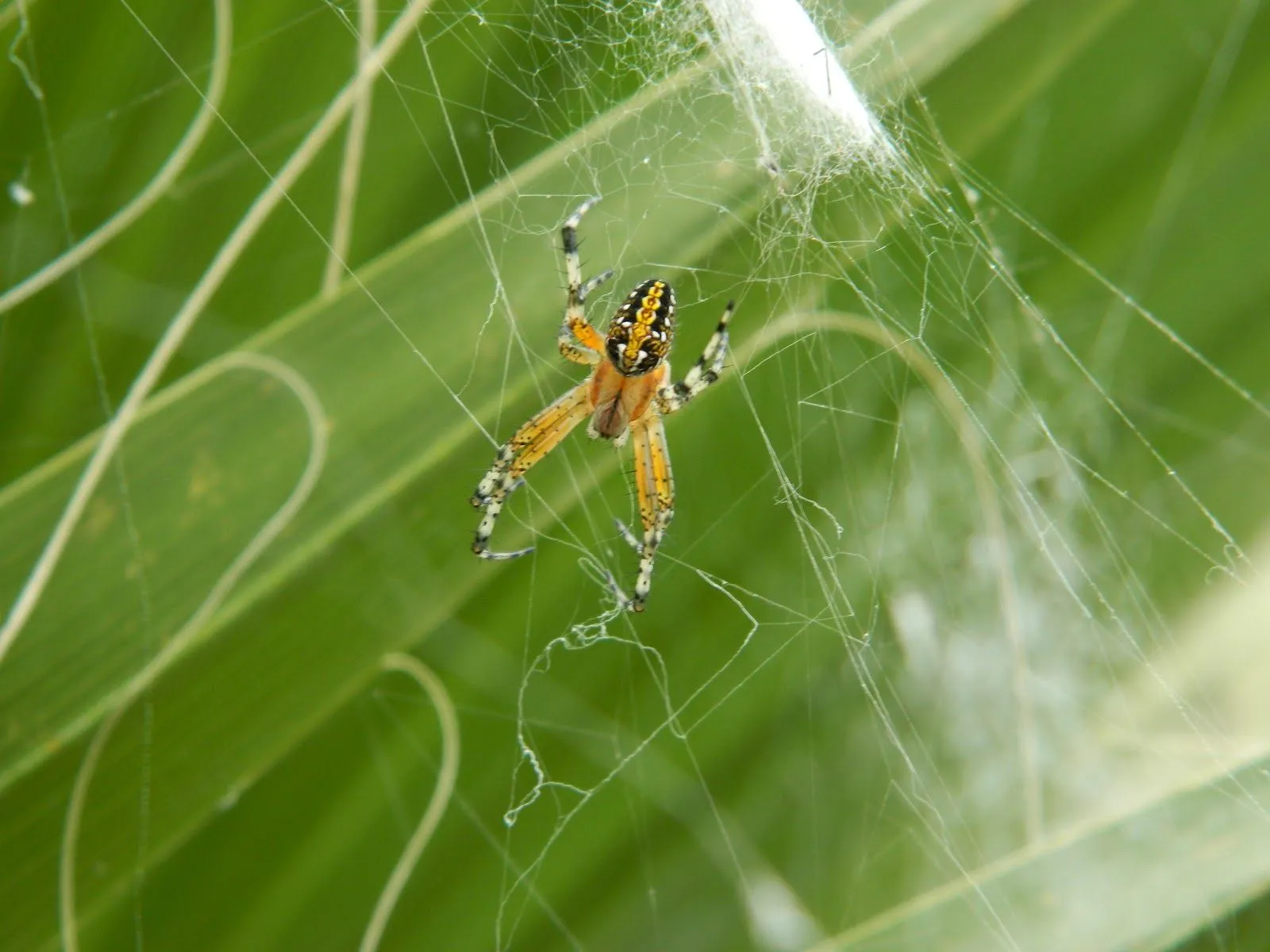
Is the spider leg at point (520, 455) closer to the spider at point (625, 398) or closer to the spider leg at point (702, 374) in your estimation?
the spider at point (625, 398)

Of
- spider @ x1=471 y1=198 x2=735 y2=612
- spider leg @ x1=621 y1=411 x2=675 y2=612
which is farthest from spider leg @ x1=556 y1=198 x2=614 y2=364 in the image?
spider leg @ x1=621 y1=411 x2=675 y2=612

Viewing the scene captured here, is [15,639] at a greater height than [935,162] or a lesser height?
greater

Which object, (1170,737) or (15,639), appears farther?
(1170,737)

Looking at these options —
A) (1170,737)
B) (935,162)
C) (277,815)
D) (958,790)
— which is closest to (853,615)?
(958,790)

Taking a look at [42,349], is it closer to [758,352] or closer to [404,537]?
[404,537]

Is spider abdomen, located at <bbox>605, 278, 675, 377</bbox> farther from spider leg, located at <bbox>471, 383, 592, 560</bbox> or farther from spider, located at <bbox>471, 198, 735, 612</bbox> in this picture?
spider leg, located at <bbox>471, 383, 592, 560</bbox>

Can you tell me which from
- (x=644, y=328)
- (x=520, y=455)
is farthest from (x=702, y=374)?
(x=520, y=455)

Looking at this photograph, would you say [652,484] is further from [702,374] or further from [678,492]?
[702,374]
